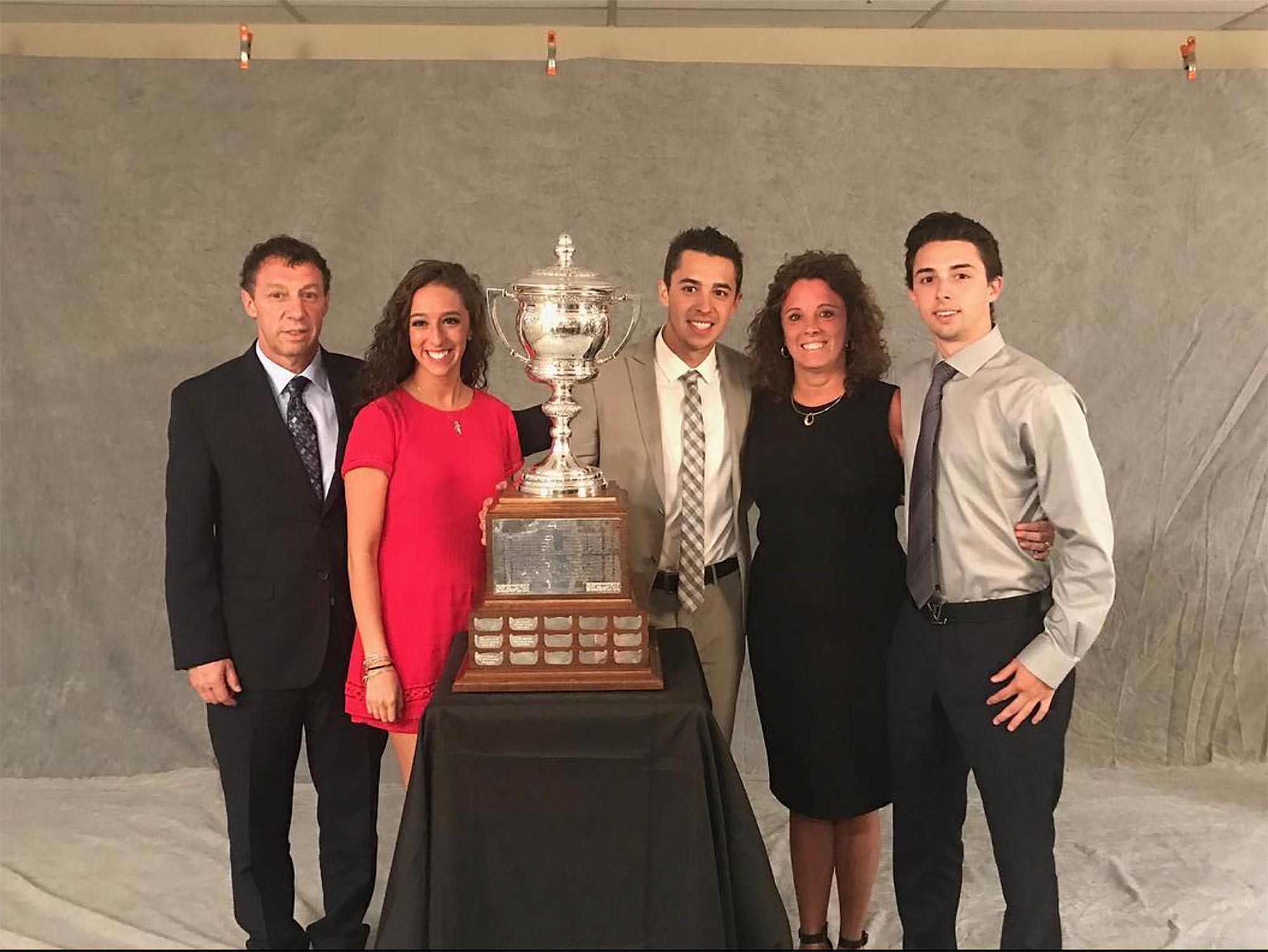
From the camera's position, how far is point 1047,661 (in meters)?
1.90

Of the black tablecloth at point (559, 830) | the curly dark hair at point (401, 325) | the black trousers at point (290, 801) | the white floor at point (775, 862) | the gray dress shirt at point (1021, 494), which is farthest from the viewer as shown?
the white floor at point (775, 862)

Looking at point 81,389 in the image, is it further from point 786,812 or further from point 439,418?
point 786,812

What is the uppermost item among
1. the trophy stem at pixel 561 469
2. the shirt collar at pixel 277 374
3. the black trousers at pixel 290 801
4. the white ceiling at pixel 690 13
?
the white ceiling at pixel 690 13

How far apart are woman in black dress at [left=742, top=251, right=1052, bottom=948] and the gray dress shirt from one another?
168 millimetres

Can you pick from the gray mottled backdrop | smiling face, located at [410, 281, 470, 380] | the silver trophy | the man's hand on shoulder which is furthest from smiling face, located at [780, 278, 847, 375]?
the gray mottled backdrop

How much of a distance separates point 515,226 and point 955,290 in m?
1.97

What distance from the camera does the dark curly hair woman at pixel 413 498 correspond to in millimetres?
2062

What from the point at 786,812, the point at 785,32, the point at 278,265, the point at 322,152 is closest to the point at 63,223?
the point at 322,152

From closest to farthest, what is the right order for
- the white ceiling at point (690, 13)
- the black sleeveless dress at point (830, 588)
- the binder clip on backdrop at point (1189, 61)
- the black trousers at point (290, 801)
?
the black sleeveless dress at point (830, 588) < the black trousers at point (290, 801) < the white ceiling at point (690, 13) < the binder clip on backdrop at point (1189, 61)

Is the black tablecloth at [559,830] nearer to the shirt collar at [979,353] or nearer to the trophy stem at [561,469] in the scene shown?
the trophy stem at [561,469]

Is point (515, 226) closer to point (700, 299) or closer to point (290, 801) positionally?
point (700, 299)

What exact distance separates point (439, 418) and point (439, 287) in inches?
9.4

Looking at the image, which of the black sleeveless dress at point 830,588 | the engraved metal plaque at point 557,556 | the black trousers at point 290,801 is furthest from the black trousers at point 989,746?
the black trousers at point 290,801

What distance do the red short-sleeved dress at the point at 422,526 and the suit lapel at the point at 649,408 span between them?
1.08ft
